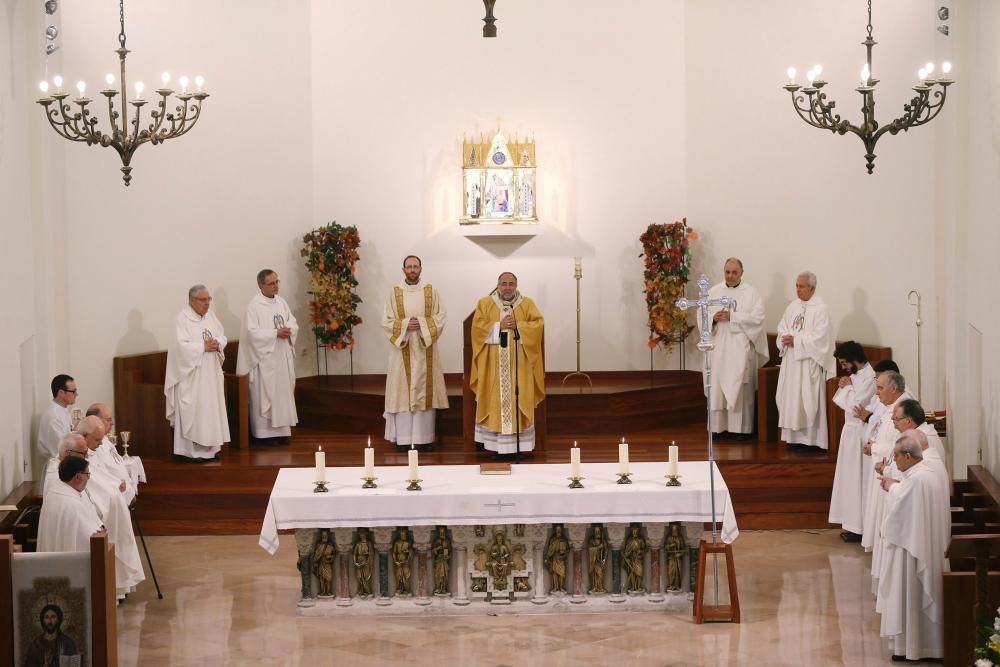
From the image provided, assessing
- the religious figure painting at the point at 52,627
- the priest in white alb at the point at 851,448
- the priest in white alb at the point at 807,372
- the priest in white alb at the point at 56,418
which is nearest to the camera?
the religious figure painting at the point at 52,627

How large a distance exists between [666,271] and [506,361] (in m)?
2.99

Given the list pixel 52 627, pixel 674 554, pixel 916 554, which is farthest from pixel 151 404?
pixel 916 554

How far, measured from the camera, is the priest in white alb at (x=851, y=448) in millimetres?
10867

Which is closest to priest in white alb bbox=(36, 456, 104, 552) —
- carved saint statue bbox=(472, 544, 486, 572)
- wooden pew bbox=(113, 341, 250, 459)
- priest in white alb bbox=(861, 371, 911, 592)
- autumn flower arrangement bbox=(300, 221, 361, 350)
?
carved saint statue bbox=(472, 544, 486, 572)

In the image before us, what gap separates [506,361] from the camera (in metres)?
12.1

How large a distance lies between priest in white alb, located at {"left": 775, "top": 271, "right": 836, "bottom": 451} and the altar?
325 centimetres

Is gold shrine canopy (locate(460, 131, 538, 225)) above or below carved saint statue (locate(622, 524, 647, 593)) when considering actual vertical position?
above

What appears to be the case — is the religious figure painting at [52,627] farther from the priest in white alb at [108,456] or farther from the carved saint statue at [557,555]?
the carved saint statue at [557,555]

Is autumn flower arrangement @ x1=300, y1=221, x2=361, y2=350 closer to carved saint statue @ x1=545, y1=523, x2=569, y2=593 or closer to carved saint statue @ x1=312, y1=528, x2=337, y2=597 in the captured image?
carved saint statue @ x1=312, y1=528, x2=337, y2=597

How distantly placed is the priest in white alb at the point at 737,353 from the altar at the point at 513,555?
12.7 feet

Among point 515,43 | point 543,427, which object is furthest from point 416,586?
point 515,43

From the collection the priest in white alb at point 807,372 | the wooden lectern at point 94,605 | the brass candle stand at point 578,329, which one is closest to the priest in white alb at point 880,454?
the priest in white alb at point 807,372

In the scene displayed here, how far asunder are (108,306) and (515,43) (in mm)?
5536

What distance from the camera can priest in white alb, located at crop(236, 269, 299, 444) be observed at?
1329 cm
